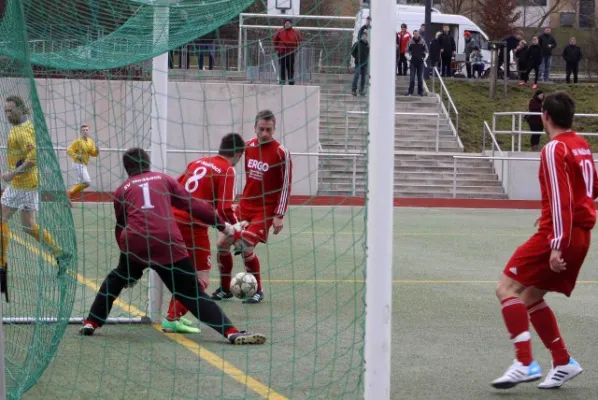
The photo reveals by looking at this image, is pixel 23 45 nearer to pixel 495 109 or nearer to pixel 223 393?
pixel 223 393

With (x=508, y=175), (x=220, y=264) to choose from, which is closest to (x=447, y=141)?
(x=508, y=175)

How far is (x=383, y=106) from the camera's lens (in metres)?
4.77

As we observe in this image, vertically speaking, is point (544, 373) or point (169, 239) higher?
point (169, 239)

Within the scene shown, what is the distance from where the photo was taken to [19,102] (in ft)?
21.2

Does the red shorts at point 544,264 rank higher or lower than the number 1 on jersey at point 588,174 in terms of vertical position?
lower

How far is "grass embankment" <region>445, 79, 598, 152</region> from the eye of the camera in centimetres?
3328

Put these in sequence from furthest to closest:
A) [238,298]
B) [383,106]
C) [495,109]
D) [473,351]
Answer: [495,109] → [238,298] → [473,351] → [383,106]

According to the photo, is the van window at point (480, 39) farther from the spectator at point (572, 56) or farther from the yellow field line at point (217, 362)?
the yellow field line at point (217, 362)

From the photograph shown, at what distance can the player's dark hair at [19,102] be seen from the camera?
6.38m

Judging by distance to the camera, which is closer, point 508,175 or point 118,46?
point 118,46

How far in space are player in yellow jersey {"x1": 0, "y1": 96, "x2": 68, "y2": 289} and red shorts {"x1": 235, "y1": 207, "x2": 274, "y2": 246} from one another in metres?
2.92

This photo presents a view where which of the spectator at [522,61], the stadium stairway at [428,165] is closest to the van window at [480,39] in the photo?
the spectator at [522,61]

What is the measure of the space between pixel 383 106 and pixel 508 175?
A: 2283cm

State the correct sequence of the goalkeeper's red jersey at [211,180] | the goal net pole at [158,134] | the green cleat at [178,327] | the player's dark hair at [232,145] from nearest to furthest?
the player's dark hair at [232,145], the green cleat at [178,327], the goal net pole at [158,134], the goalkeeper's red jersey at [211,180]
